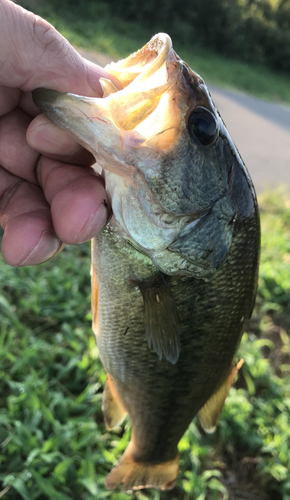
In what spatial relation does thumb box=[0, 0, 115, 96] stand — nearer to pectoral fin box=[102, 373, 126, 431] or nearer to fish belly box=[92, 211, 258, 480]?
fish belly box=[92, 211, 258, 480]

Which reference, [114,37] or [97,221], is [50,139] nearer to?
[97,221]

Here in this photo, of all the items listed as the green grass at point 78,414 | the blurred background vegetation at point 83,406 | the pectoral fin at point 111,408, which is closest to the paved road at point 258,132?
the blurred background vegetation at point 83,406

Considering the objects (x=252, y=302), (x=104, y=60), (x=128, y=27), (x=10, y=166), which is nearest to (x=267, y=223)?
(x=252, y=302)

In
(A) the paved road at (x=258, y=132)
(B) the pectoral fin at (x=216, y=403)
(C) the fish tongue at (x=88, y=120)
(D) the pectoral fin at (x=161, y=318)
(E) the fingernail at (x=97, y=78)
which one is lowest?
(A) the paved road at (x=258, y=132)

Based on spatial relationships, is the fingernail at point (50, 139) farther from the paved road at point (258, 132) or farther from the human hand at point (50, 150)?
the paved road at point (258, 132)

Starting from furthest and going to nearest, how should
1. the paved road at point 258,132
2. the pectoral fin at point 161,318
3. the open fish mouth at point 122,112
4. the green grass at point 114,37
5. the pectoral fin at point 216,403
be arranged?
the green grass at point 114,37 < the paved road at point 258,132 < the pectoral fin at point 216,403 < the pectoral fin at point 161,318 < the open fish mouth at point 122,112

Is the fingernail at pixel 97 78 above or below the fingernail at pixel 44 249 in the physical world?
above

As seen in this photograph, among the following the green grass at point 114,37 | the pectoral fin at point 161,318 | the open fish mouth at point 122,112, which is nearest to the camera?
the open fish mouth at point 122,112
